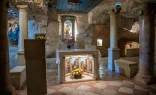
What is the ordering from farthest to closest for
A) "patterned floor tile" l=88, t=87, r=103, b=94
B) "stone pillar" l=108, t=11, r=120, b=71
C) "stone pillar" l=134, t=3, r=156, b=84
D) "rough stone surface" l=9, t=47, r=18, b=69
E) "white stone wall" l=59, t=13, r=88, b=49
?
"white stone wall" l=59, t=13, r=88, b=49
"rough stone surface" l=9, t=47, r=18, b=69
"stone pillar" l=108, t=11, r=120, b=71
"stone pillar" l=134, t=3, r=156, b=84
"patterned floor tile" l=88, t=87, r=103, b=94

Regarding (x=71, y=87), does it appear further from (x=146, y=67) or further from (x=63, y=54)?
(x=146, y=67)

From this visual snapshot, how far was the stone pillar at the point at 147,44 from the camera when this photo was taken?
4934 mm

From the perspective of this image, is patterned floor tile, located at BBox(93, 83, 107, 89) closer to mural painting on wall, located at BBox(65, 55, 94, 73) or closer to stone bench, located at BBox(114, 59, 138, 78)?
mural painting on wall, located at BBox(65, 55, 94, 73)

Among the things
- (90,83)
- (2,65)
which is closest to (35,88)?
(2,65)

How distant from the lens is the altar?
5.00 metres

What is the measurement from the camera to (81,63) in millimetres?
5918

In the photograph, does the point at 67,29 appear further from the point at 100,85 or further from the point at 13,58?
the point at 100,85

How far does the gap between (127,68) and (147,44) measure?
1.50m

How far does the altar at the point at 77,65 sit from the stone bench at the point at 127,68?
1.57 m

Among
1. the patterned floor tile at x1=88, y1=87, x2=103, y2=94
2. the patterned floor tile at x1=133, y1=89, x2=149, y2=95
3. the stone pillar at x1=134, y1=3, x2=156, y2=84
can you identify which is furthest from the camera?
the stone pillar at x1=134, y1=3, x2=156, y2=84

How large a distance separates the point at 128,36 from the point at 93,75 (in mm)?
10953

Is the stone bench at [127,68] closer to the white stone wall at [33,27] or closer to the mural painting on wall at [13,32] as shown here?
the white stone wall at [33,27]

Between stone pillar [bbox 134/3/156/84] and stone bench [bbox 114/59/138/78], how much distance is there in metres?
0.59

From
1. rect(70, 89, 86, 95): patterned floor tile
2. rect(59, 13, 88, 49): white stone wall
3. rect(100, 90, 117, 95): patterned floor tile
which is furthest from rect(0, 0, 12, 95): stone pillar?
rect(59, 13, 88, 49): white stone wall
